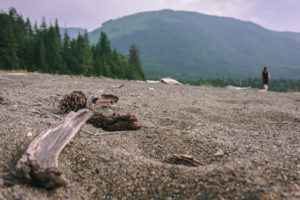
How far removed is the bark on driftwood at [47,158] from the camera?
1.62 meters

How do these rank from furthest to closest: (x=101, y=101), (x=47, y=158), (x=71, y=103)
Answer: (x=101, y=101) < (x=71, y=103) < (x=47, y=158)

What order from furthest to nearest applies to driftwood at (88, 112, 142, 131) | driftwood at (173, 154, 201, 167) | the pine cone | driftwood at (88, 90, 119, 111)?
1. driftwood at (88, 90, 119, 111)
2. the pine cone
3. driftwood at (88, 112, 142, 131)
4. driftwood at (173, 154, 201, 167)

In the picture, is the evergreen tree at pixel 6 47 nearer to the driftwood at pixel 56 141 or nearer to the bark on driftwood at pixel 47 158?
the driftwood at pixel 56 141

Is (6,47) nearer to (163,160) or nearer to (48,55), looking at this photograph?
(48,55)

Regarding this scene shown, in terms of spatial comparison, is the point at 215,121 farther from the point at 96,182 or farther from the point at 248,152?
the point at 96,182

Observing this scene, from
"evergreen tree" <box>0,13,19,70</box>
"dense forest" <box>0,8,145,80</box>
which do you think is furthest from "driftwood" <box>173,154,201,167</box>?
"evergreen tree" <box>0,13,19,70</box>

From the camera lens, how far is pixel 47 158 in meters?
1.89

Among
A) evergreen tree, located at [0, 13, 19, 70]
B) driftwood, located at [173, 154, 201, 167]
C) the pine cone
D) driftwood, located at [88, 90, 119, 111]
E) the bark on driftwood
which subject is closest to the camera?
the bark on driftwood

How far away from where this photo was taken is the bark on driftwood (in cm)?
162

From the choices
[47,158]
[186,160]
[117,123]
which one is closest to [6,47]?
[117,123]

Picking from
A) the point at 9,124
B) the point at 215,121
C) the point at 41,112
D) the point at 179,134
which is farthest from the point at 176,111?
the point at 9,124

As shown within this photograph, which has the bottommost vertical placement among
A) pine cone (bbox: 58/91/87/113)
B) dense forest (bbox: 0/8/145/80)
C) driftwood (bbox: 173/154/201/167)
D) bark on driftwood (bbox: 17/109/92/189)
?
driftwood (bbox: 173/154/201/167)

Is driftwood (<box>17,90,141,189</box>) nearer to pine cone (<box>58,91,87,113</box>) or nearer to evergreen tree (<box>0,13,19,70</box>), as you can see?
pine cone (<box>58,91,87,113</box>)

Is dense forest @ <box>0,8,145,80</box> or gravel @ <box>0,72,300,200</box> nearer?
gravel @ <box>0,72,300,200</box>
